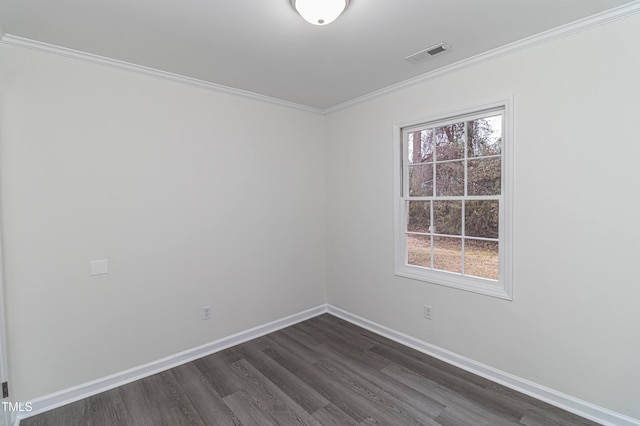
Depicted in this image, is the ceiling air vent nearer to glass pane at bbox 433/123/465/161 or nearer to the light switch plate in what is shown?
glass pane at bbox 433/123/465/161

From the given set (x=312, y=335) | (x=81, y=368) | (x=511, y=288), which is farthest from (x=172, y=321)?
(x=511, y=288)

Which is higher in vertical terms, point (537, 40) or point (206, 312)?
point (537, 40)

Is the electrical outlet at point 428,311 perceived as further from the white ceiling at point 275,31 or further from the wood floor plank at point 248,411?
the white ceiling at point 275,31

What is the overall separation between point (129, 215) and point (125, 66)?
1243 mm

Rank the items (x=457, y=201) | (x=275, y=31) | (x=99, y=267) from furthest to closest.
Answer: (x=457, y=201), (x=99, y=267), (x=275, y=31)

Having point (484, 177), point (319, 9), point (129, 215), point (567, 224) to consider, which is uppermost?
point (319, 9)

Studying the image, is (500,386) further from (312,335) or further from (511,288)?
(312,335)

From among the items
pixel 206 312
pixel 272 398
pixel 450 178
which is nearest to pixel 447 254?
pixel 450 178

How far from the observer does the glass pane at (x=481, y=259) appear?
2559 millimetres

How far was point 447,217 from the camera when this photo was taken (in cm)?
287

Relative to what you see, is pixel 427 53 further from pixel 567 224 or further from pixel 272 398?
pixel 272 398

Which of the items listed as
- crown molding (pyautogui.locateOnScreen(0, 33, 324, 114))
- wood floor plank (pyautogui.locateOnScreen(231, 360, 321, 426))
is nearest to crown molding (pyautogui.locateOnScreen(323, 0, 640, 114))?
crown molding (pyautogui.locateOnScreen(0, 33, 324, 114))

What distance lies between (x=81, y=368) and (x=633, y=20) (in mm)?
4535

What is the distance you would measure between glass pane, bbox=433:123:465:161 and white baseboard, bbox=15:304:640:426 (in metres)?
1.83
